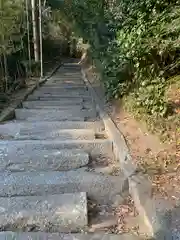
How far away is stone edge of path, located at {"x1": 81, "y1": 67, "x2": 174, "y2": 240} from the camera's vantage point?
2.34m

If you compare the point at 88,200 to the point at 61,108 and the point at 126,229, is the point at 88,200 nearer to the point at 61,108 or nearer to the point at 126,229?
the point at 126,229

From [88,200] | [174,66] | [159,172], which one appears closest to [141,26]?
[174,66]

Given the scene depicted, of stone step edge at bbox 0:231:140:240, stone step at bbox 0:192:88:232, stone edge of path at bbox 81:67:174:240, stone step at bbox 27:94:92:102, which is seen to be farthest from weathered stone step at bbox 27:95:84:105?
stone step edge at bbox 0:231:140:240

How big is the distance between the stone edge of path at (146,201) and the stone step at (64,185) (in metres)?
0.13

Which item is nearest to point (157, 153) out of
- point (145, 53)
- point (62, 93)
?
point (145, 53)

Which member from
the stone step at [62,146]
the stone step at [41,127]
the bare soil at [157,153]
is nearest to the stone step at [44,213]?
the bare soil at [157,153]

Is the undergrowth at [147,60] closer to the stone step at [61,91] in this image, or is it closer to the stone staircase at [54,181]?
the stone staircase at [54,181]

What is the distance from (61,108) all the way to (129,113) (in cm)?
192

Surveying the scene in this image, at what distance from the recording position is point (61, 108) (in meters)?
6.69

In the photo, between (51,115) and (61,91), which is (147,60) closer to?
(51,115)

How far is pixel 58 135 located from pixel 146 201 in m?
2.23

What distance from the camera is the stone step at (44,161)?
362cm

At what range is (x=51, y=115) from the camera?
604 cm

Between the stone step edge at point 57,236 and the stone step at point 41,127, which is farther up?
the stone step at point 41,127
